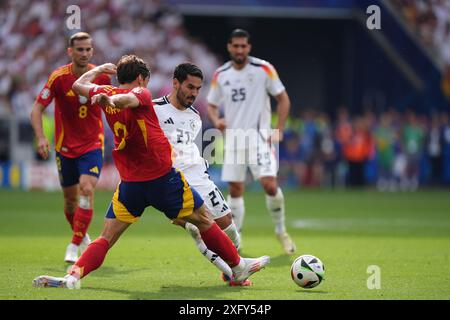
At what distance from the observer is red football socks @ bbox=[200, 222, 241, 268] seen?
7586 millimetres

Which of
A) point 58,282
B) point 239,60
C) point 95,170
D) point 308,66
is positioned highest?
point 308,66

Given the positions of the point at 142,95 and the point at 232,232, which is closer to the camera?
the point at 142,95

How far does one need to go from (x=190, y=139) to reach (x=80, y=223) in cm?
205

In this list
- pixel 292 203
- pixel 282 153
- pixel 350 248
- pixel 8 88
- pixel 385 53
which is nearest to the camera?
pixel 350 248

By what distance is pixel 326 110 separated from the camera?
98.9 ft

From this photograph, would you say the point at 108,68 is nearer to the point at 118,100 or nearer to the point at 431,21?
the point at 118,100

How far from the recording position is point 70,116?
397 inches

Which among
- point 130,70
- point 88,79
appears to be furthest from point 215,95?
point 130,70

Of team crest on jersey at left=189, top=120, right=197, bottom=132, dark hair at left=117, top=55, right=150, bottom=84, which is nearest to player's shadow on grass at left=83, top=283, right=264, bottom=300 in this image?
team crest on jersey at left=189, top=120, right=197, bottom=132

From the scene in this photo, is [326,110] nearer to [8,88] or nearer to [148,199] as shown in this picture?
[8,88]

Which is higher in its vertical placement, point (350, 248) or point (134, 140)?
point (134, 140)

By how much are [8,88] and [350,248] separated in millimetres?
14012
